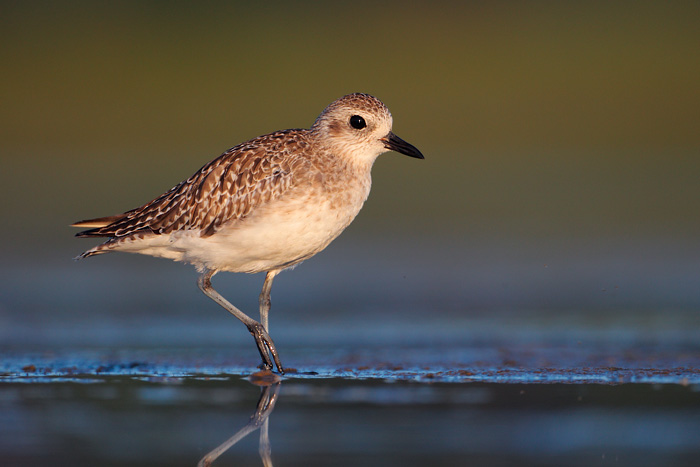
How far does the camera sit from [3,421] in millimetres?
7355

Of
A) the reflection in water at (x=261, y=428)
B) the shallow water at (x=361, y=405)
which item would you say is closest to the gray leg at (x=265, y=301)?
the shallow water at (x=361, y=405)

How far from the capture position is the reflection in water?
647 cm

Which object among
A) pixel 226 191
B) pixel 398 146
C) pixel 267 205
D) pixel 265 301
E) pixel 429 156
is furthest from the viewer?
pixel 429 156

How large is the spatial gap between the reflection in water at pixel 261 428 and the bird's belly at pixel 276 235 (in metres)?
1.46

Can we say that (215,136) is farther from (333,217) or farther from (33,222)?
(333,217)

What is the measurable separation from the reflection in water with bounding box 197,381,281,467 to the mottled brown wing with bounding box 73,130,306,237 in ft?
6.46

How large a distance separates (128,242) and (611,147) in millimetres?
18610

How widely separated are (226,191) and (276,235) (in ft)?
A: 2.71

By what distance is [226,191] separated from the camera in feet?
34.0

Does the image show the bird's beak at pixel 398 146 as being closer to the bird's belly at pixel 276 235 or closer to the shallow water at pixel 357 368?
the bird's belly at pixel 276 235

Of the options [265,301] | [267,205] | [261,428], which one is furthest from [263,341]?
[261,428]

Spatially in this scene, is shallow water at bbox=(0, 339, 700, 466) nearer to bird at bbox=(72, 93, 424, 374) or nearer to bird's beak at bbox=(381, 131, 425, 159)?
bird at bbox=(72, 93, 424, 374)

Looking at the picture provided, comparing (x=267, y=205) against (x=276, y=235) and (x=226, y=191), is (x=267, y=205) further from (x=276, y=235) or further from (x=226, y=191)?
(x=226, y=191)

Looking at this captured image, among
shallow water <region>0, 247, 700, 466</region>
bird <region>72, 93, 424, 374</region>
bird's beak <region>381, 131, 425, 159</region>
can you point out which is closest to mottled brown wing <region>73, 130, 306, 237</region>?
bird <region>72, 93, 424, 374</region>
